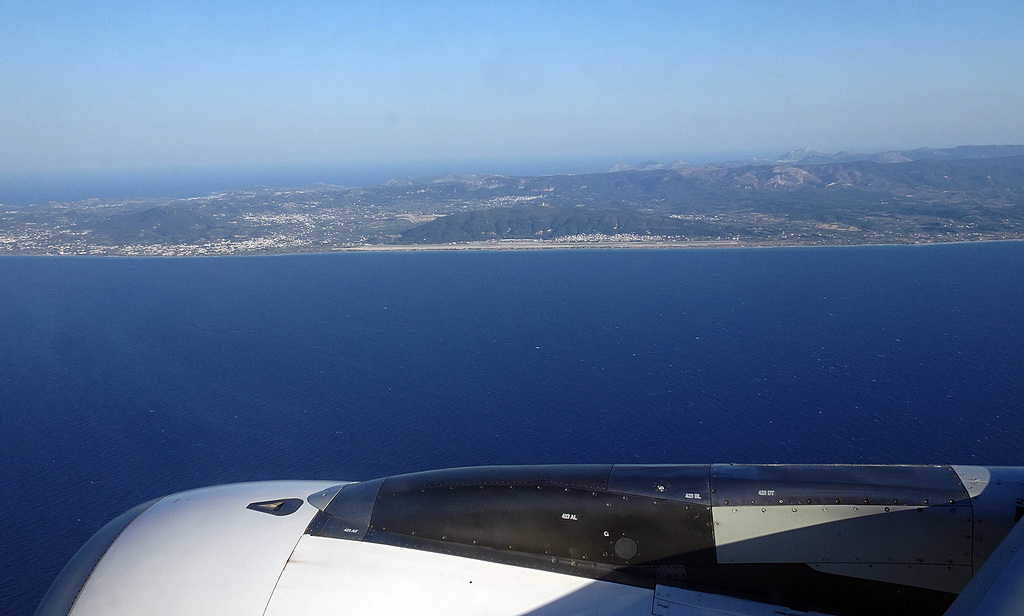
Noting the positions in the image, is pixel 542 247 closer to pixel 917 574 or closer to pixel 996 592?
pixel 917 574

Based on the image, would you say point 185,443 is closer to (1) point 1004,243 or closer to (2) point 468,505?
(2) point 468,505

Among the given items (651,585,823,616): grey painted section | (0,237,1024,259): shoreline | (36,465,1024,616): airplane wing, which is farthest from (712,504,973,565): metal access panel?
(0,237,1024,259): shoreline

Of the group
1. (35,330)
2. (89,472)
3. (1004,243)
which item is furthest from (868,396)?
(1004,243)

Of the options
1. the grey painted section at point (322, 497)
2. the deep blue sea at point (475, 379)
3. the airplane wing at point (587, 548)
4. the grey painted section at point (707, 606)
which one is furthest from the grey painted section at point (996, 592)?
the deep blue sea at point (475, 379)

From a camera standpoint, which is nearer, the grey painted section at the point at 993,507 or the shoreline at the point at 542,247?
the grey painted section at the point at 993,507

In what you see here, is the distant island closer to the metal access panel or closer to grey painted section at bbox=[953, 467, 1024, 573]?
grey painted section at bbox=[953, 467, 1024, 573]

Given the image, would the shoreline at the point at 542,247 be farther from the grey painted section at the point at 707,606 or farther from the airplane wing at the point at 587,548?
the grey painted section at the point at 707,606
